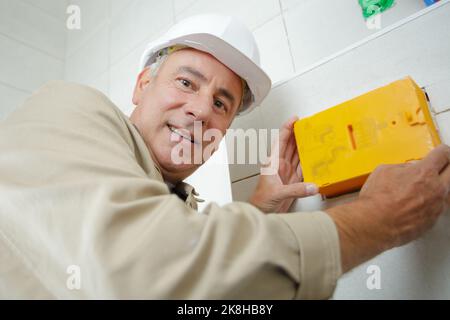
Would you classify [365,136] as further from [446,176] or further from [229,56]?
[229,56]

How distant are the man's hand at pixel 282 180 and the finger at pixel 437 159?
0.29 metres

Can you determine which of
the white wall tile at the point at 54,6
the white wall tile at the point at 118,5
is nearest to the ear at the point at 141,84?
the white wall tile at the point at 118,5

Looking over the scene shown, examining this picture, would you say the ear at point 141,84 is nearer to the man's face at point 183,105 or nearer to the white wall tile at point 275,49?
the man's face at point 183,105

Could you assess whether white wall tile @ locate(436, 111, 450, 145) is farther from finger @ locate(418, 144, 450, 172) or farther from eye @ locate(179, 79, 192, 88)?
eye @ locate(179, 79, 192, 88)

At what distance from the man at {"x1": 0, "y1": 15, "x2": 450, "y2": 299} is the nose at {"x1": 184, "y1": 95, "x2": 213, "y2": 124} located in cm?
23

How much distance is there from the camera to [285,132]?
2.66 feet

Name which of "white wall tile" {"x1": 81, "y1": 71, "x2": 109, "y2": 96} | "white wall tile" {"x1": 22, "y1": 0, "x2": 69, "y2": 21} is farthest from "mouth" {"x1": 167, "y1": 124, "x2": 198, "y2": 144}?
"white wall tile" {"x1": 22, "y1": 0, "x2": 69, "y2": 21}

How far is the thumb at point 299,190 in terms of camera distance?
0.70 m

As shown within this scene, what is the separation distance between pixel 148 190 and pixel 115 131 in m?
0.15

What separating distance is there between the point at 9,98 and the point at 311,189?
165 centimetres

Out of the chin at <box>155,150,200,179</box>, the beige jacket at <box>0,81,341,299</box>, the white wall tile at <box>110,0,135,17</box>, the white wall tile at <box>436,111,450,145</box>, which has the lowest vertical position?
the beige jacket at <box>0,81,341,299</box>

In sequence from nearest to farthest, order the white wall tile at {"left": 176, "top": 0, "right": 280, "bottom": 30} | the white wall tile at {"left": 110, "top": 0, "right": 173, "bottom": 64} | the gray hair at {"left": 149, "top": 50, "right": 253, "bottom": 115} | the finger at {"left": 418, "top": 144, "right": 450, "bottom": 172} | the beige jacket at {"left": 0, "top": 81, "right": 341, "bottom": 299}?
1. the beige jacket at {"left": 0, "top": 81, "right": 341, "bottom": 299}
2. the finger at {"left": 418, "top": 144, "right": 450, "bottom": 172}
3. the gray hair at {"left": 149, "top": 50, "right": 253, "bottom": 115}
4. the white wall tile at {"left": 176, "top": 0, "right": 280, "bottom": 30}
5. the white wall tile at {"left": 110, "top": 0, "right": 173, "bottom": 64}

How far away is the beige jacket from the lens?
33 cm
